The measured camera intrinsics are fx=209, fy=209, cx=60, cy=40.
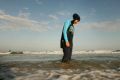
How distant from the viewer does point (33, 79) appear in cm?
553

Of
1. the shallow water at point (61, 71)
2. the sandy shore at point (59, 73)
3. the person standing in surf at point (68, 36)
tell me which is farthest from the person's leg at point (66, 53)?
the sandy shore at point (59, 73)

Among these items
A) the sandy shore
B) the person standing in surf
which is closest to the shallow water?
the sandy shore

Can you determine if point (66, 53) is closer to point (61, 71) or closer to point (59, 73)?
point (61, 71)

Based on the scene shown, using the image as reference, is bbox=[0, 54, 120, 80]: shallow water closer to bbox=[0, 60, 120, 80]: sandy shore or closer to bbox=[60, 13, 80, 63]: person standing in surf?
bbox=[0, 60, 120, 80]: sandy shore

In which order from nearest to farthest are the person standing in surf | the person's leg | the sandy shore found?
the sandy shore < the person standing in surf < the person's leg

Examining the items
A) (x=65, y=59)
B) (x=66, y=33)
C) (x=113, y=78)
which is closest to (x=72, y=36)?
(x=66, y=33)

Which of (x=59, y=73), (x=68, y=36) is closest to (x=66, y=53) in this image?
(x=68, y=36)

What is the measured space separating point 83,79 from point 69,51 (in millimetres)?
4167

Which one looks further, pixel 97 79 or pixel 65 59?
pixel 65 59

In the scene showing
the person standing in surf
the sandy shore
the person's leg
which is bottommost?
the sandy shore

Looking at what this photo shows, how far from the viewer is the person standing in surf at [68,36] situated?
9.43 metres

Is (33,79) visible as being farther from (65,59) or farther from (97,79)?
(65,59)

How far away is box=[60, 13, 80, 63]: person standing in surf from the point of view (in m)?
9.43

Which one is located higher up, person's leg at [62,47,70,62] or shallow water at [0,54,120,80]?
person's leg at [62,47,70,62]
